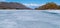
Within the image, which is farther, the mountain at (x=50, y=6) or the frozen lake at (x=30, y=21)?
the mountain at (x=50, y=6)

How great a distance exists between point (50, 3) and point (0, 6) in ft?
7.07

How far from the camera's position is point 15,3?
530 centimetres

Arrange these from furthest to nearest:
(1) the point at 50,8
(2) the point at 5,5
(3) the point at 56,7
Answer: (1) the point at 50,8, (3) the point at 56,7, (2) the point at 5,5

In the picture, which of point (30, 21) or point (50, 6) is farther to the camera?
point (50, 6)

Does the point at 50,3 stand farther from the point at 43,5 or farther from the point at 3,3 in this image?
the point at 3,3

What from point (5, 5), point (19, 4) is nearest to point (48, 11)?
point (19, 4)

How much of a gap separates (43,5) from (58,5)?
618mm

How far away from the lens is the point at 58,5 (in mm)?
5242

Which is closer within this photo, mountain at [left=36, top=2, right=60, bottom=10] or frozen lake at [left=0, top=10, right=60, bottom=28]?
frozen lake at [left=0, top=10, right=60, bottom=28]

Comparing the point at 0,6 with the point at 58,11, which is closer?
the point at 0,6

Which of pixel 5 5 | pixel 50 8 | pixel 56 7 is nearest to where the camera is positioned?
pixel 5 5

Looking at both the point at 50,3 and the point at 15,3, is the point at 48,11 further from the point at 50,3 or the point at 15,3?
the point at 15,3

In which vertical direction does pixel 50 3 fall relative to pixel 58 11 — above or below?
above

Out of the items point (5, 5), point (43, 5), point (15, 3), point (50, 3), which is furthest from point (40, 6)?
point (5, 5)
